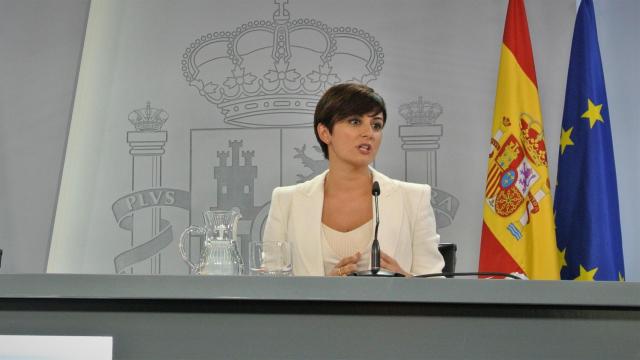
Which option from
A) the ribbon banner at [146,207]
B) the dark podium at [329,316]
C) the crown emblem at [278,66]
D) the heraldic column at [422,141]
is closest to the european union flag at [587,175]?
the heraldic column at [422,141]

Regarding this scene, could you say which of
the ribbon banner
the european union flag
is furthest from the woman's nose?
the ribbon banner

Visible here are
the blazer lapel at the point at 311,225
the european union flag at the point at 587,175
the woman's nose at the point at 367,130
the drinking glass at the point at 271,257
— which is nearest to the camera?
the drinking glass at the point at 271,257

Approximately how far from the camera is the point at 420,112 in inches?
165

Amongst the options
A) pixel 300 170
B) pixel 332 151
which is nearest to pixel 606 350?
pixel 332 151

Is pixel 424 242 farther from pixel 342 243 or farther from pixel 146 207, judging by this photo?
pixel 146 207

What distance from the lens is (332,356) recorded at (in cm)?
128

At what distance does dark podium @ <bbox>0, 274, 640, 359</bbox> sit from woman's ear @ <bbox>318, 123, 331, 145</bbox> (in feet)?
5.35

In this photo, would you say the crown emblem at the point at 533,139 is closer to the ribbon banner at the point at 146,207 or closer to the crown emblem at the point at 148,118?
the ribbon banner at the point at 146,207

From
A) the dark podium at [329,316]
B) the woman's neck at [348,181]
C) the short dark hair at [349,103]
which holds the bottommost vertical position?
the dark podium at [329,316]

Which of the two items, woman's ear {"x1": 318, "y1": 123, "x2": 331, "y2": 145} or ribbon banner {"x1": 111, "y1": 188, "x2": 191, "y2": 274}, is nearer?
woman's ear {"x1": 318, "y1": 123, "x2": 331, "y2": 145}

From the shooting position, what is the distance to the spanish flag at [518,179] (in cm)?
367

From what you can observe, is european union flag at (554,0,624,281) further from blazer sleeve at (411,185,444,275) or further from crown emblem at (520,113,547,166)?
blazer sleeve at (411,185,444,275)

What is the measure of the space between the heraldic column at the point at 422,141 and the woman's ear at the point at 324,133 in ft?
4.42

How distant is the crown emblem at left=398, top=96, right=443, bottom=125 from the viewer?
13.7 ft
